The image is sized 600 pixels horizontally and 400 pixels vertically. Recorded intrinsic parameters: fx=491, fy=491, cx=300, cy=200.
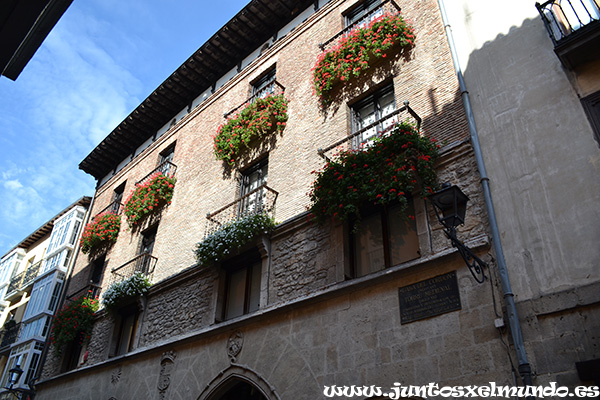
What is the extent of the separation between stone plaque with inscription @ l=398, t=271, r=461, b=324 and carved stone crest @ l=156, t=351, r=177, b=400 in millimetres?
6167

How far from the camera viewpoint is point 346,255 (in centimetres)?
930

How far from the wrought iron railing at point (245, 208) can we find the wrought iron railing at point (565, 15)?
6.34m

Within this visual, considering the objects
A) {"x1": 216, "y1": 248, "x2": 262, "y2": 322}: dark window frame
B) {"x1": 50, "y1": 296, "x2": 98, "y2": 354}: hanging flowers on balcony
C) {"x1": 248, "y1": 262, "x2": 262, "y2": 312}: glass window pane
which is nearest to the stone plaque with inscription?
{"x1": 248, "y1": 262, "x2": 262, "y2": 312}: glass window pane

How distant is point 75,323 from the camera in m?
15.6

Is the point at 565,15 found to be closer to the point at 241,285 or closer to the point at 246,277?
the point at 246,277

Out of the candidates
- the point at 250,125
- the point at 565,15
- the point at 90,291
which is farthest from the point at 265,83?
the point at 565,15

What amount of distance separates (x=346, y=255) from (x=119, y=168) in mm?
15391

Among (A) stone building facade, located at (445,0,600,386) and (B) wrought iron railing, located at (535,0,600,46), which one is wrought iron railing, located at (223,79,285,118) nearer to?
(A) stone building facade, located at (445,0,600,386)

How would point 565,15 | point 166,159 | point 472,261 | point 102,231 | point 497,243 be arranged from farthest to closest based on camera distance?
1. point 166,159
2. point 102,231
3. point 565,15
4. point 472,261
5. point 497,243

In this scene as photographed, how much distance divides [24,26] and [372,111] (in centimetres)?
844

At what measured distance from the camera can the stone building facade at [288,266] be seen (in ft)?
24.6

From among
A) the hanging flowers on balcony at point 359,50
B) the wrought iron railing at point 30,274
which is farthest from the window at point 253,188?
the wrought iron railing at point 30,274

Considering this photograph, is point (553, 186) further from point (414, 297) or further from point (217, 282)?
point (217, 282)

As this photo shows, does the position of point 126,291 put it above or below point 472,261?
above
